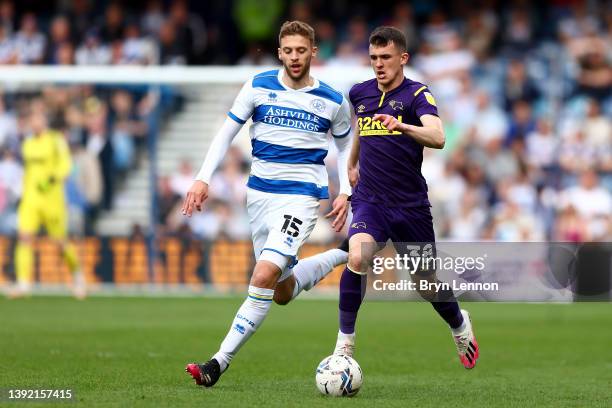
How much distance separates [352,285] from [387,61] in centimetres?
162

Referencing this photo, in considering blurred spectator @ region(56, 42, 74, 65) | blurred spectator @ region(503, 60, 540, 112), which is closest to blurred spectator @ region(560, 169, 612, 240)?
blurred spectator @ region(503, 60, 540, 112)

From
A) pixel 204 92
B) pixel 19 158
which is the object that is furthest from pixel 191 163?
pixel 19 158

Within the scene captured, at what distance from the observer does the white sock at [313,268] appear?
9758mm

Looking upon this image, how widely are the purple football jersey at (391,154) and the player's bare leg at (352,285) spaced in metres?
0.40

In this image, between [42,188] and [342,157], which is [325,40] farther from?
[342,157]

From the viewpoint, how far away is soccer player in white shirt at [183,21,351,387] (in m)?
8.89

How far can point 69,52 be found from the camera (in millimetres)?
24922

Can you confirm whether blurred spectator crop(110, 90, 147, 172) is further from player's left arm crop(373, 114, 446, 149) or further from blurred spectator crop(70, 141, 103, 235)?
player's left arm crop(373, 114, 446, 149)

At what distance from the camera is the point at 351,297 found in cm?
902

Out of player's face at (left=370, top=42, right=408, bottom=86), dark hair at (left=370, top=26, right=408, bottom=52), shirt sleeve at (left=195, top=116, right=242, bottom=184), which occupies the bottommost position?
shirt sleeve at (left=195, top=116, right=242, bottom=184)

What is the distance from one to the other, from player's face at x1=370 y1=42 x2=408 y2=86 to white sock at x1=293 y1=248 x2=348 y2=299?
1662 mm

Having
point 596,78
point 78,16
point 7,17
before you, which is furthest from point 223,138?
point 7,17

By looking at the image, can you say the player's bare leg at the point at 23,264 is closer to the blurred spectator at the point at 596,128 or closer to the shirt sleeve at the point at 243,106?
the blurred spectator at the point at 596,128

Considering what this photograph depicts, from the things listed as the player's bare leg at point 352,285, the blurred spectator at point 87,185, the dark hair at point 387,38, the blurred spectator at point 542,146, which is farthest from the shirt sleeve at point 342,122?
the blurred spectator at point 542,146
